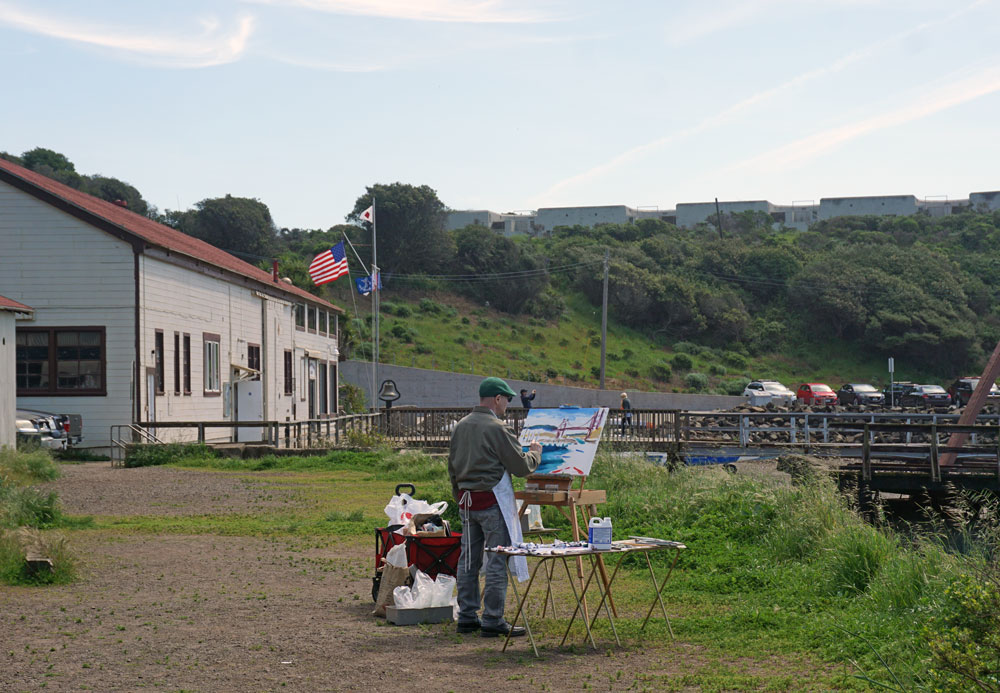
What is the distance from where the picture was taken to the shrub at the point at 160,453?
26891 millimetres

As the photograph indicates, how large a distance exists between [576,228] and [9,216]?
3548 inches

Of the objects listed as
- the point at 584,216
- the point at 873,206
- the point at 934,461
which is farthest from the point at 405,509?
the point at 873,206

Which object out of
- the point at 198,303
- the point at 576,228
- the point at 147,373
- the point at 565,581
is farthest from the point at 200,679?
the point at 576,228

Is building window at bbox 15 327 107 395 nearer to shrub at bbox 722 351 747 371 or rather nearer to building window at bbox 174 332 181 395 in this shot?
building window at bbox 174 332 181 395

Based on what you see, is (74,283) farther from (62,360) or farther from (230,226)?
(230,226)

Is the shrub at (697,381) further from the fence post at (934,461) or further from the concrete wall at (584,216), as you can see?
the concrete wall at (584,216)

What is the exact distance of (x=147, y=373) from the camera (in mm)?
29547

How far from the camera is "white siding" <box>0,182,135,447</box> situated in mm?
29000

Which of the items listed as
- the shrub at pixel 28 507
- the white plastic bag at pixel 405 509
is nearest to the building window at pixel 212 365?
the shrub at pixel 28 507

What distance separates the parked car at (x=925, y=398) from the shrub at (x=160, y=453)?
129 ft

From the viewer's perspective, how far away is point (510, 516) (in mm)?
8797

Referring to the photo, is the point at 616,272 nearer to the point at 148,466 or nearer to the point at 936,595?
the point at 148,466

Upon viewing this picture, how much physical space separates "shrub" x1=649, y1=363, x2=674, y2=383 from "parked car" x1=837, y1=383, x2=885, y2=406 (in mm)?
13601

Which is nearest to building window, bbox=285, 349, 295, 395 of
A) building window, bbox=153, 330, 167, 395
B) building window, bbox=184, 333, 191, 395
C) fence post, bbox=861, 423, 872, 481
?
building window, bbox=184, 333, 191, 395
